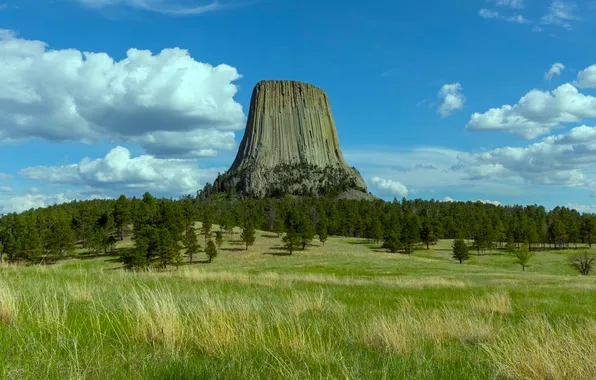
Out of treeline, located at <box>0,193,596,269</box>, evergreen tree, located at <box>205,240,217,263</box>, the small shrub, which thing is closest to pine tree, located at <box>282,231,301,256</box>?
treeline, located at <box>0,193,596,269</box>

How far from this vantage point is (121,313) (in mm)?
7324

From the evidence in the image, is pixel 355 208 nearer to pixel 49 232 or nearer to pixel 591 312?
pixel 49 232

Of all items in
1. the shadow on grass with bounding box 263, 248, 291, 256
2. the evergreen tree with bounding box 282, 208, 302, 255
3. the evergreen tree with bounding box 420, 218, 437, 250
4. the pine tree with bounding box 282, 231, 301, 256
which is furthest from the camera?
the evergreen tree with bounding box 420, 218, 437, 250

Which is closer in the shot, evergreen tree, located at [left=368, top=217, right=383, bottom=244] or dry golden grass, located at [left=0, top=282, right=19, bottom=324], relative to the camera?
dry golden grass, located at [left=0, top=282, right=19, bottom=324]

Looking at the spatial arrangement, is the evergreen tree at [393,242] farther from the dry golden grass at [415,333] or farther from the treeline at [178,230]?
the dry golden grass at [415,333]

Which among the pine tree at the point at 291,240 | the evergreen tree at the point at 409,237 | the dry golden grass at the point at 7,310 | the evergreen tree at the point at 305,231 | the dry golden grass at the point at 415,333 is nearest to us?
the dry golden grass at the point at 415,333

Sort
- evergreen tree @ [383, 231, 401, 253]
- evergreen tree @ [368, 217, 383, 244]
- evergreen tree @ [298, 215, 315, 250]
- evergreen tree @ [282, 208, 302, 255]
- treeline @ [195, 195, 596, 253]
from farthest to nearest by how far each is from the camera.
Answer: evergreen tree @ [368, 217, 383, 244] → treeline @ [195, 195, 596, 253] → evergreen tree @ [383, 231, 401, 253] → evergreen tree @ [298, 215, 315, 250] → evergreen tree @ [282, 208, 302, 255]

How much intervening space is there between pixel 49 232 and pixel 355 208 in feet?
328

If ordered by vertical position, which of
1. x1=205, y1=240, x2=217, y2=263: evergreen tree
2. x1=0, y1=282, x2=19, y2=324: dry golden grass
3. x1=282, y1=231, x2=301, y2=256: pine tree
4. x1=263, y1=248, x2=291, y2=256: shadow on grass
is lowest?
x1=263, y1=248, x2=291, y2=256: shadow on grass

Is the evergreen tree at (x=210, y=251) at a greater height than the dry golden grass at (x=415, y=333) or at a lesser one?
lesser

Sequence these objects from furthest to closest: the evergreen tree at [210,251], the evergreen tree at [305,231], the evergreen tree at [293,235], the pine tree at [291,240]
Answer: the evergreen tree at [305,231], the evergreen tree at [293,235], the pine tree at [291,240], the evergreen tree at [210,251]

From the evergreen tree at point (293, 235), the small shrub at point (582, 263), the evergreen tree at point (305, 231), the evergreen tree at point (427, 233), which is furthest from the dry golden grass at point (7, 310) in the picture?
the evergreen tree at point (427, 233)

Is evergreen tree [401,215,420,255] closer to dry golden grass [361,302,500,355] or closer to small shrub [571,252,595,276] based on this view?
small shrub [571,252,595,276]

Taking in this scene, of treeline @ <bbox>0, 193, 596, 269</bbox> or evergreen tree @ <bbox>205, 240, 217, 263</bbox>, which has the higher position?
treeline @ <bbox>0, 193, 596, 269</bbox>
